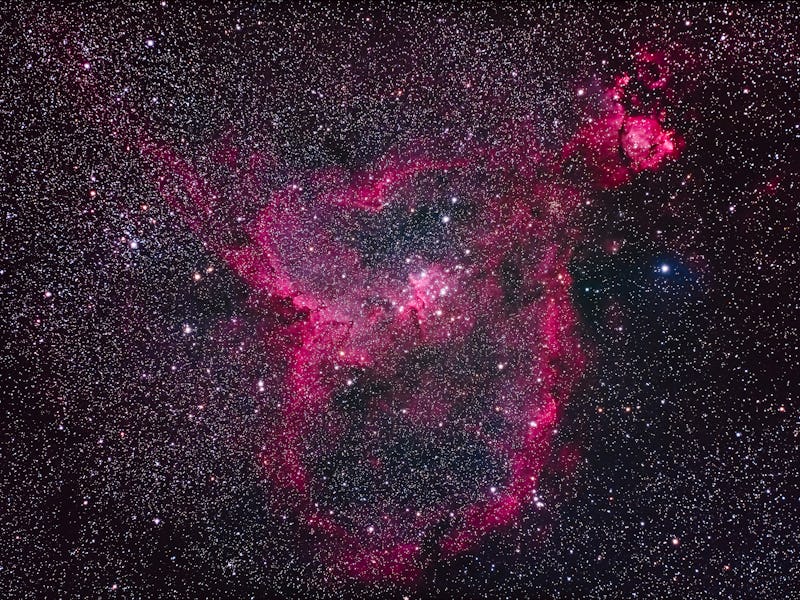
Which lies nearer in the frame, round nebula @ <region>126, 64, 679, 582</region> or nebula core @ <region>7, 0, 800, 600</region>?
nebula core @ <region>7, 0, 800, 600</region>

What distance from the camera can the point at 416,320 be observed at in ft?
7.66

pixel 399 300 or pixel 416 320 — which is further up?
pixel 399 300

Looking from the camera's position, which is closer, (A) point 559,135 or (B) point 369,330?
(A) point 559,135

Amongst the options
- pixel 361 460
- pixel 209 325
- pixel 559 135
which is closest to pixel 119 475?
pixel 209 325

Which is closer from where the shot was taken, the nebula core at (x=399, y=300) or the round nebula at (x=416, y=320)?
the nebula core at (x=399, y=300)

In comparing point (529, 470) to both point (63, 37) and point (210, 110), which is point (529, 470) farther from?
point (63, 37)

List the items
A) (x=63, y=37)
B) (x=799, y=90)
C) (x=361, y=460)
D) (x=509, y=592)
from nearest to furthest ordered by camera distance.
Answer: (x=63, y=37), (x=799, y=90), (x=361, y=460), (x=509, y=592)

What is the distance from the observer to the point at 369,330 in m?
2.34

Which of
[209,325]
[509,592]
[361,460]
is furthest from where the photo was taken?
[509,592]

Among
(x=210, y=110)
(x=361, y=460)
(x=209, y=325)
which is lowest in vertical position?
(x=361, y=460)

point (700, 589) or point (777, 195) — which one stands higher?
point (777, 195)

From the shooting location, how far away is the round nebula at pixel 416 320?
217 cm

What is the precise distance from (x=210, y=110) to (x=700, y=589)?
13.0 feet

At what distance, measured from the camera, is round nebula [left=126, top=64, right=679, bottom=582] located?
217 cm
